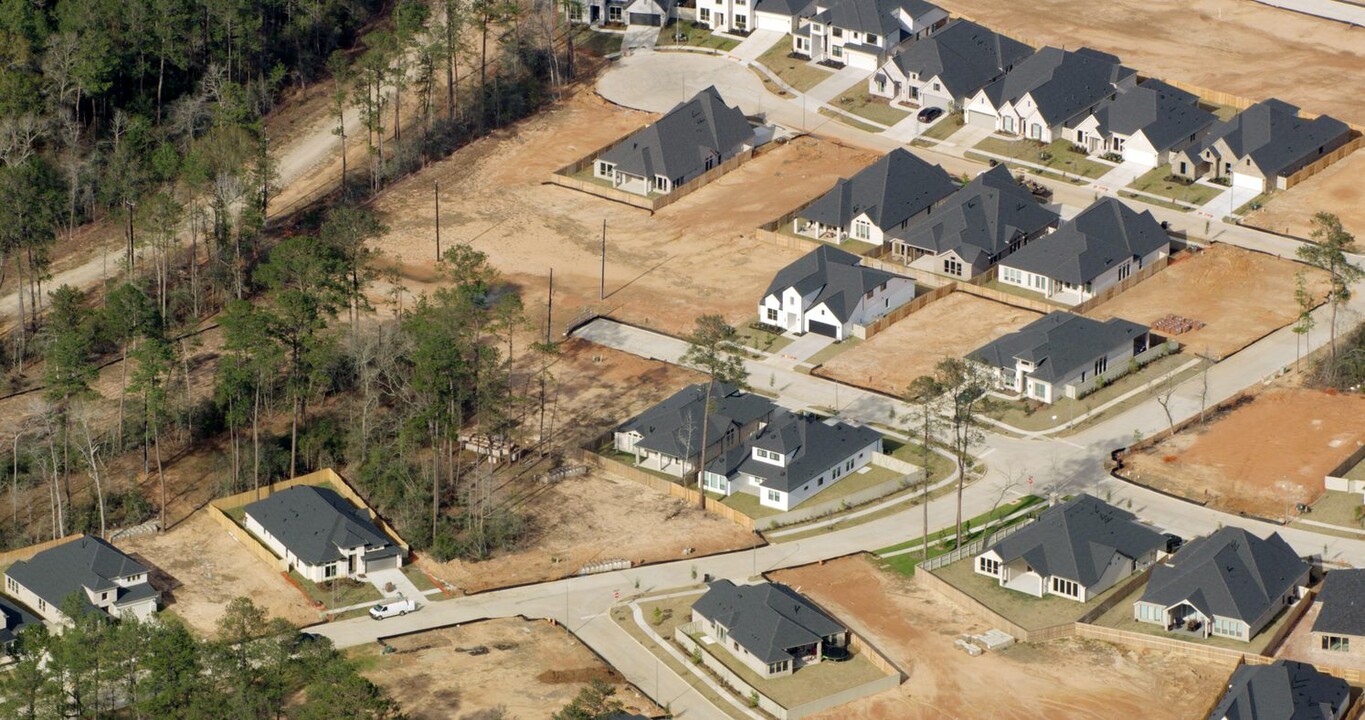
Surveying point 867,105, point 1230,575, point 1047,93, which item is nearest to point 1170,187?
point 1047,93

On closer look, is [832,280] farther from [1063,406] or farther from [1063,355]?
[1063,406]

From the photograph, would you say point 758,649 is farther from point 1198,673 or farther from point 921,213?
point 921,213

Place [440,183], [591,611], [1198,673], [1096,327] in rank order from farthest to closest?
[440,183] < [1096,327] < [591,611] < [1198,673]

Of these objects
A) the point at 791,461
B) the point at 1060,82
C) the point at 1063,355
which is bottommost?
the point at 791,461

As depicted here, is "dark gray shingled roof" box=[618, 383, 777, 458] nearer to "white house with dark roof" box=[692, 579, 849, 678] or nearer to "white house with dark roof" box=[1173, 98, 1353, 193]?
"white house with dark roof" box=[692, 579, 849, 678]

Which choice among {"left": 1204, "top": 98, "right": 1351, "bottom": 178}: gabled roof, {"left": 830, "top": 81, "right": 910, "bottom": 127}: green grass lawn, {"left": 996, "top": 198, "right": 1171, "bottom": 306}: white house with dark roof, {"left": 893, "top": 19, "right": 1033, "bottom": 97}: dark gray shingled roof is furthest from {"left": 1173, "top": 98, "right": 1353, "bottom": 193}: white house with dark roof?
{"left": 830, "top": 81, "right": 910, "bottom": 127}: green grass lawn

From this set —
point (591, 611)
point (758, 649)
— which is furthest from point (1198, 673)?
point (591, 611)
